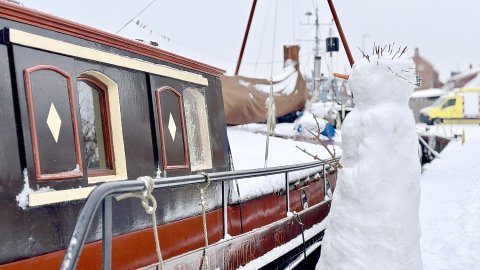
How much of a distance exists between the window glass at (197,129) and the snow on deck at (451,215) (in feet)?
9.53

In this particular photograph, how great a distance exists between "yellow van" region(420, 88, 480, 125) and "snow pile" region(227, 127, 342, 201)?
26.4m

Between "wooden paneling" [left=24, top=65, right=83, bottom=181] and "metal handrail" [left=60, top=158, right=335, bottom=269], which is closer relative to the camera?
"metal handrail" [left=60, top=158, right=335, bottom=269]

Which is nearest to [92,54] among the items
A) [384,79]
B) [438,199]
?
[384,79]

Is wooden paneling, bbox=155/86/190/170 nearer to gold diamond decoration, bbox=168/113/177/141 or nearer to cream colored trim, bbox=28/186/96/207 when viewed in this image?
gold diamond decoration, bbox=168/113/177/141

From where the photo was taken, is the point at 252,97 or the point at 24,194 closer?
the point at 24,194

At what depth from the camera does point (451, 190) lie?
11430 mm

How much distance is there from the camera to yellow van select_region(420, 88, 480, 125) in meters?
33.6

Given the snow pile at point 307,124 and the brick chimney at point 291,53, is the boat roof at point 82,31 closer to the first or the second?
the snow pile at point 307,124

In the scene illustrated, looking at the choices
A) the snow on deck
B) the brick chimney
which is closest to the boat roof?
the snow on deck

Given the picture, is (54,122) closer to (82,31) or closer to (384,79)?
(82,31)

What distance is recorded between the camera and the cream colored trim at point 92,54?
266 centimetres

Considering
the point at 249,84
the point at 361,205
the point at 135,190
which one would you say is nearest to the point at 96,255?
the point at 135,190

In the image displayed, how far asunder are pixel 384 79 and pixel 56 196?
7.05 feet

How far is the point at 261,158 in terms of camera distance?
7.07 metres
